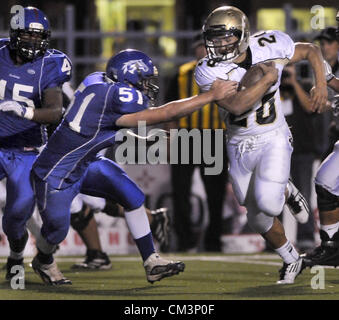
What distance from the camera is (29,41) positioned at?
20.6 ft

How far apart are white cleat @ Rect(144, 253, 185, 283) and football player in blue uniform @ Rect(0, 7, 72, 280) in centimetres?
73

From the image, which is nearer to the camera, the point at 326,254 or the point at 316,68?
the point at 316,68

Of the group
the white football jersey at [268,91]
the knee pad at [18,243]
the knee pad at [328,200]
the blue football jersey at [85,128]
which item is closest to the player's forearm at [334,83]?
the white football jersey at [268,91]

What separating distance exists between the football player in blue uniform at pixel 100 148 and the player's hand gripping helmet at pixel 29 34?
44cm

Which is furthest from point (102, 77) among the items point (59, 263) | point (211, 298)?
point (59, 263)

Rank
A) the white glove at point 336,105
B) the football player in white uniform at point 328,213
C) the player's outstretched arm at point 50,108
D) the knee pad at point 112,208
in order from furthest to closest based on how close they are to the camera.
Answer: the knee pad at point 112,208 < the white glove at point 336,105 < the football player in white uniform at point 328,213 < the player's outstretched arm at point 50,108

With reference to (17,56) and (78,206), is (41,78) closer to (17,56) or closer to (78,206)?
(17,56)

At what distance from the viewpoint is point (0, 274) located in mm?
6941

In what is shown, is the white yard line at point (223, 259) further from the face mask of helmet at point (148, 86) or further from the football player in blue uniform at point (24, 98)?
the face mask of helmet at point (148, 86)

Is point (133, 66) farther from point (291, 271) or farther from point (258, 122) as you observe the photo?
point (291, 271)

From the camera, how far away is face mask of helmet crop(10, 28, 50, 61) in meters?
6.29

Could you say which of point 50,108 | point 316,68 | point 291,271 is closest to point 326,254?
point 291,271

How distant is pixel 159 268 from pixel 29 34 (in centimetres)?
147

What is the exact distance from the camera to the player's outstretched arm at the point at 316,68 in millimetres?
6094
